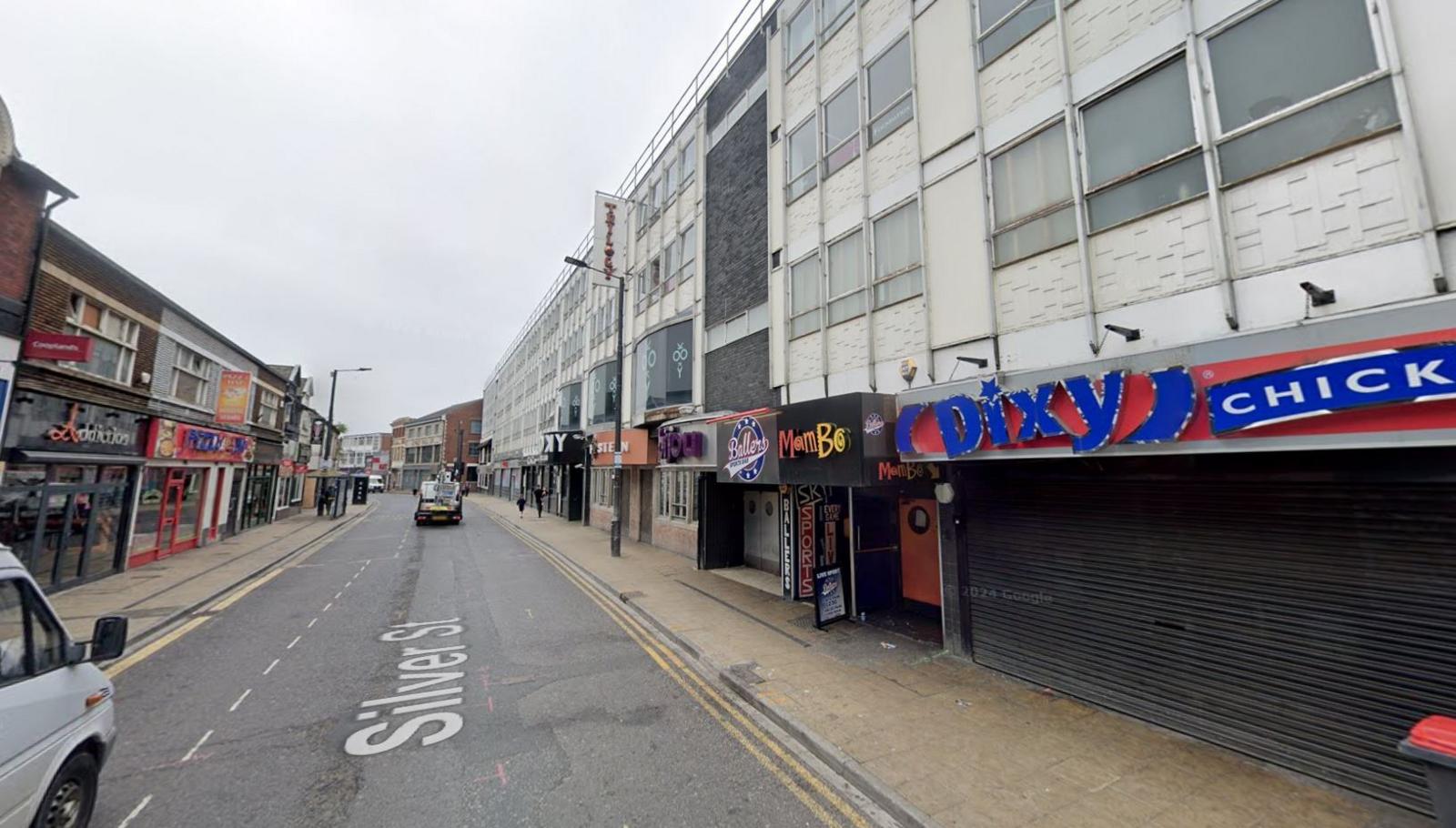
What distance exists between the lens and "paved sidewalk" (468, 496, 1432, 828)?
14.6ft

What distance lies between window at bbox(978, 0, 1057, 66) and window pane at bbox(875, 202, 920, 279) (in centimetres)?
241

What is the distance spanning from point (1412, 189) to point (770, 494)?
12.0 metres

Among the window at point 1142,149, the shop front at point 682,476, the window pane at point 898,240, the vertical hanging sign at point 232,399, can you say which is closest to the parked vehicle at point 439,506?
the vertical hanging sign at point 232,399

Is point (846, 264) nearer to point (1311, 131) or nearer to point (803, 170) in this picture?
point (803, 170)

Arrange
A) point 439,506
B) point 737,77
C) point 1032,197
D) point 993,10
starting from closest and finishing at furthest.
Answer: point 1032,197, point 993,10, point 737,77, point 439,506

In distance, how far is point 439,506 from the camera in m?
29.3

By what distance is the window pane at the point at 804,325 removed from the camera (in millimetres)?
11805

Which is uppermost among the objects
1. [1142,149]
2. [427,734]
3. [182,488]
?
[1142,149]

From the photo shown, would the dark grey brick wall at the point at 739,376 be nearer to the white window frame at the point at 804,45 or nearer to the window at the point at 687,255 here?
the window at the point at 687,255

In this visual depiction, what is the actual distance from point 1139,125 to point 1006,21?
3.04 meters

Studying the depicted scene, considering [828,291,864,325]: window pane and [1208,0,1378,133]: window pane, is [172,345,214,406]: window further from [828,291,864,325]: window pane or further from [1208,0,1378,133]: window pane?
[1208,0,1378,133]: window pane

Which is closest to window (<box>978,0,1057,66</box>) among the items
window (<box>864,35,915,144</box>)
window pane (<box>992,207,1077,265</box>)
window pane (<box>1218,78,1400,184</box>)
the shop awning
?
window (<box>864,35,915,144</box>)

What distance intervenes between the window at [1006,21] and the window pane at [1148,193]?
2910mm

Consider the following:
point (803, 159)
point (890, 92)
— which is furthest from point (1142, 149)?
point (803, 159)
